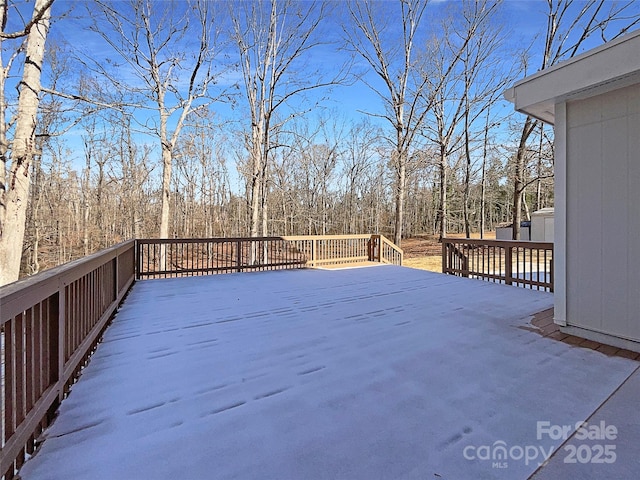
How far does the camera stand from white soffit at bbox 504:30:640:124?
8.58ft

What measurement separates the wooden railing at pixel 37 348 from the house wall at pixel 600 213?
4.05 metres

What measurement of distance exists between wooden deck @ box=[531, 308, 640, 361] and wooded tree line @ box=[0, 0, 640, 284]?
7.23 m

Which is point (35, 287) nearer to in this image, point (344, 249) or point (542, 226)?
point (344, 249)

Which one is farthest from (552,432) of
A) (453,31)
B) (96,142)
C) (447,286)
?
(96,142)

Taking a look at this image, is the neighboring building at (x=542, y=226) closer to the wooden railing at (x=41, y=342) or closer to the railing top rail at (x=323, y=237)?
the railing top rail at (x=323, y=237)

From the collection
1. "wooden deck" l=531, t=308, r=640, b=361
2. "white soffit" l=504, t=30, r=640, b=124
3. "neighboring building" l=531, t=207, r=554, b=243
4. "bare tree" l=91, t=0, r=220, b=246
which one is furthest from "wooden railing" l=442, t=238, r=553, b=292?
"bare tree" l=91, t=0, r=220, b=246

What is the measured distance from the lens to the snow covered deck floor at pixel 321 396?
4.91ft

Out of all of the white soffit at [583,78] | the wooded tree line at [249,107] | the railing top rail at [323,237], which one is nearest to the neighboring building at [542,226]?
the wooded tree line at [249,107]

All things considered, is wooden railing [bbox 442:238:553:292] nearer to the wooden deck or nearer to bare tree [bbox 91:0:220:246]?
the wooden deck

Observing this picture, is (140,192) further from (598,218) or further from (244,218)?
(598,218)

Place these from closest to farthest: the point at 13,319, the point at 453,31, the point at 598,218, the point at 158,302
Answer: the point at 13,319 < the point at 598,218 < the point at 158,302 < the point at 453,31

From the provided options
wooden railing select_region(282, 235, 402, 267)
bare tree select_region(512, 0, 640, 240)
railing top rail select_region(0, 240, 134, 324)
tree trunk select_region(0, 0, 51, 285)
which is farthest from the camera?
bare tree select_region(512, 0, 640, 240)

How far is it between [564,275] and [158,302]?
4.89 meters

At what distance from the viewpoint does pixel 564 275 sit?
3.31 meters
